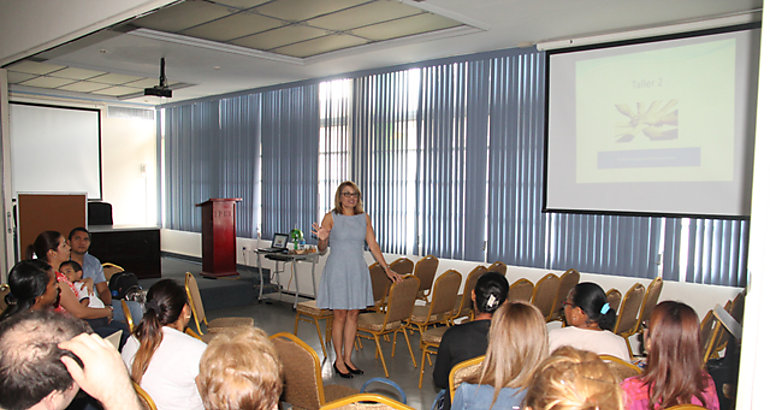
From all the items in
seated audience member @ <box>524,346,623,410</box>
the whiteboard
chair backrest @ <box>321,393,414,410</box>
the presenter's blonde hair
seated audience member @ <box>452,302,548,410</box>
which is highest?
the whiteboard

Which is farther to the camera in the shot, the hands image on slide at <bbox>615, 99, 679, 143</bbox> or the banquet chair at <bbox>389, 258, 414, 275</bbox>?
the banquet chair at <bbox>389, 258, 414, 275</bbox>

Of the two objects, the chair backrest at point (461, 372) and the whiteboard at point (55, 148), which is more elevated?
the whiteboard at point (55, 148)

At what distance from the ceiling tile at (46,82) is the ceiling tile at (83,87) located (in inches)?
7.0

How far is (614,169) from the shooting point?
19.2ft

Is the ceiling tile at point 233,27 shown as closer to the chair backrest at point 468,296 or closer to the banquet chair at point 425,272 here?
the banquet chair at point 425,272

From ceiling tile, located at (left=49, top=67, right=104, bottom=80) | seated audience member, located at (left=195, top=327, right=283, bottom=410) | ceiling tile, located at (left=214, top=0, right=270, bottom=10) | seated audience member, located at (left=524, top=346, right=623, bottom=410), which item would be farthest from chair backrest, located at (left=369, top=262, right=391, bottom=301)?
ceiling tile, located at (left=49, top=67, right=104, bottom=80)

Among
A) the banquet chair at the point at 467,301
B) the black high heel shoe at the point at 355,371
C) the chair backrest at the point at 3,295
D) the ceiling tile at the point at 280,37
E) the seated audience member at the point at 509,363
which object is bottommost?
the black high heel shoe at the point at 355,371

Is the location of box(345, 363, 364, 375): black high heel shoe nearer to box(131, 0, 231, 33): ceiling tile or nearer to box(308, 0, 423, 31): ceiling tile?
box(308, 0, 423, 31): ceiling tile

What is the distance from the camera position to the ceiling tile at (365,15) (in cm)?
553

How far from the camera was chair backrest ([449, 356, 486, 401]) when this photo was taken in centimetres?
242

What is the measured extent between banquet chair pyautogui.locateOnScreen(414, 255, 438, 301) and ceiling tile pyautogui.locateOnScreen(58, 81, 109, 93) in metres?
7.47

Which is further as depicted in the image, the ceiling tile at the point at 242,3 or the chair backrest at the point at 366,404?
the ceiling tile at the point at 242,3

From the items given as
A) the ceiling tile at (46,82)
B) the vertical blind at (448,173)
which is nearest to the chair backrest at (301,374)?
the vertical blind at (448,173)

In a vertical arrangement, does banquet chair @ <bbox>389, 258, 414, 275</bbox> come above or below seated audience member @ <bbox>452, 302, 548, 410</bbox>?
below
